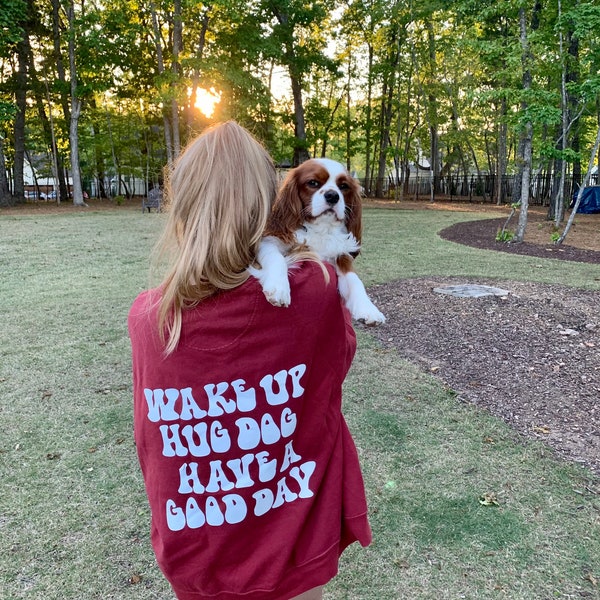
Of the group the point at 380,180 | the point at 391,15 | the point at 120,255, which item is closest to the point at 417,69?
the point at 391,15

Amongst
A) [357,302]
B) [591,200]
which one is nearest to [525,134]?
[591,200]

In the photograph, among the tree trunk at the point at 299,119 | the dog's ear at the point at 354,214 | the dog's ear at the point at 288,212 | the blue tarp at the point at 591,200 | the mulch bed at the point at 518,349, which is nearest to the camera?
the dog's ear at the point at 288,212

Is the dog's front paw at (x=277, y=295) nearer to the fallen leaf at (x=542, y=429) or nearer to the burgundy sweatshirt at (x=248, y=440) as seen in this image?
the burgundy sweatshirt at (x=248, y=440)

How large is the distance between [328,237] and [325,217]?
0.31 ft

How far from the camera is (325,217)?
2.23 meters

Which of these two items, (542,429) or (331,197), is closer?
(331,197)

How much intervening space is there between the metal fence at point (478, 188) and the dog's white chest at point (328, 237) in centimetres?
1964

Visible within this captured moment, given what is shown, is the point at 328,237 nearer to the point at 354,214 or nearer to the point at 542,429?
the point at 354,214

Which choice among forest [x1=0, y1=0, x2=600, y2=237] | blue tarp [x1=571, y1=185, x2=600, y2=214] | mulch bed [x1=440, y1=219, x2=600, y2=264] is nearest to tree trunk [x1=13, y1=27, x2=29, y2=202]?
forest [x1=0, y1=0, x2=600, y2=237]

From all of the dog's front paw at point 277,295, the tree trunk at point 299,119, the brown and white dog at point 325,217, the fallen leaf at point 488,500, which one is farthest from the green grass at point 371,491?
the tree trunk at point 299,119

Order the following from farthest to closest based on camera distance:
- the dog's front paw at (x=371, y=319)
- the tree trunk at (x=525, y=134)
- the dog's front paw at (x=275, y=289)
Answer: the tree trunk at (x=525, y=134), the dog's front paw at (x=371, y=319), the dog's front paw at (x=275, y=289)

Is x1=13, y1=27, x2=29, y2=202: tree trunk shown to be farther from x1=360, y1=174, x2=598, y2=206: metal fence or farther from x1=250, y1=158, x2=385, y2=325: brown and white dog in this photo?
x1=250, y1=158, x2=385, y2=325: brown and white dog

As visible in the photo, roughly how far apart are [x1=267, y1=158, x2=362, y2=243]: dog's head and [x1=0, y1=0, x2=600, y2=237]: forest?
505 inches

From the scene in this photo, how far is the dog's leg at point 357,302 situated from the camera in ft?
5.94
